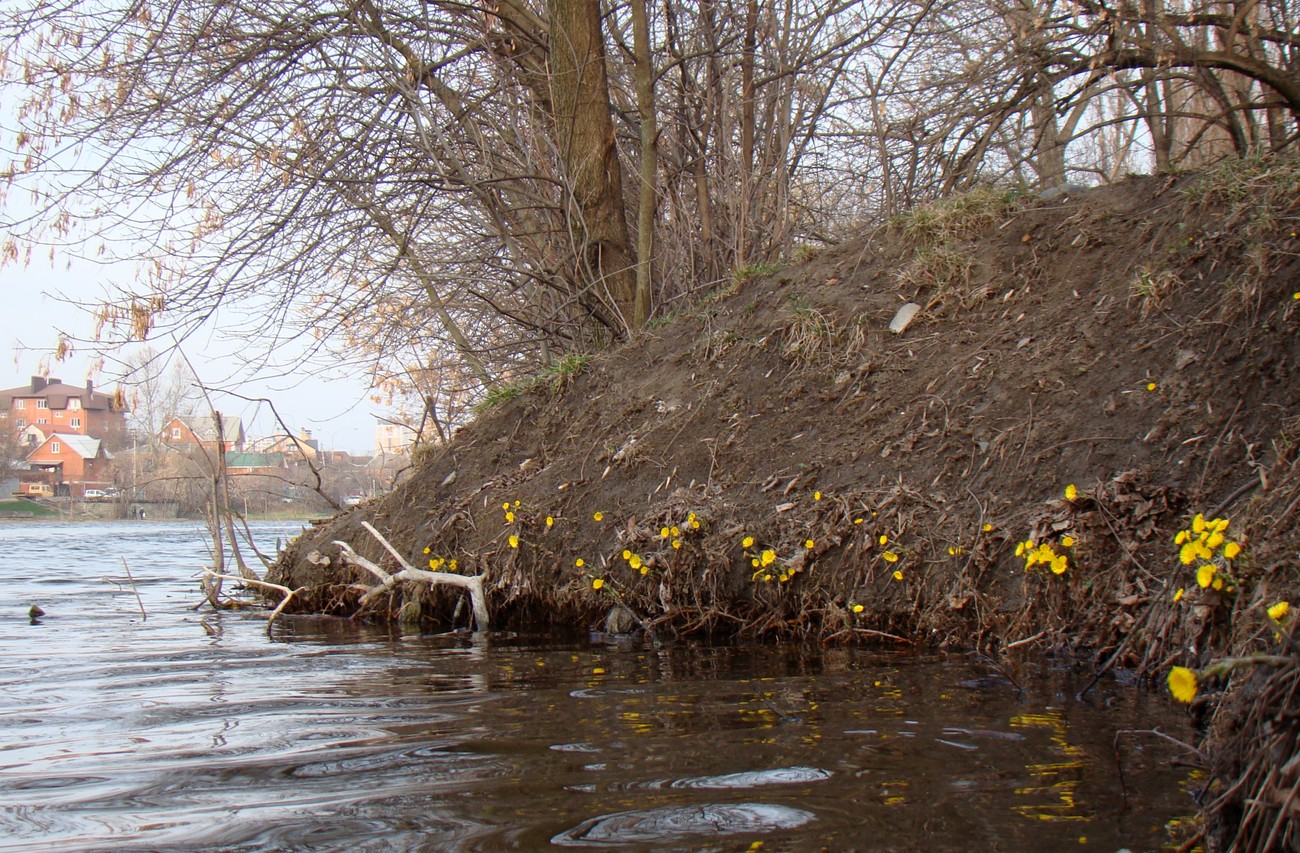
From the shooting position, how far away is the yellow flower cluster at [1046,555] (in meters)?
3.94

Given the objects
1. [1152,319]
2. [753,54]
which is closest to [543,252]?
[753,54]

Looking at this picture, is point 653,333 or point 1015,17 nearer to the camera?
point 1015,17

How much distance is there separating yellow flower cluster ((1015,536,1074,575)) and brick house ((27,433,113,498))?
151 feet

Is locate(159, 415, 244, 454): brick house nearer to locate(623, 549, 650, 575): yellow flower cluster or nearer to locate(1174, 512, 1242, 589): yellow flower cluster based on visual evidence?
locate(623, 549, 650, 575): yellow flower cluster

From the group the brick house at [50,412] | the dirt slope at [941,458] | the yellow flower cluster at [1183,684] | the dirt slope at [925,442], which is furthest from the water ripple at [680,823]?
the brick house at [50,412]

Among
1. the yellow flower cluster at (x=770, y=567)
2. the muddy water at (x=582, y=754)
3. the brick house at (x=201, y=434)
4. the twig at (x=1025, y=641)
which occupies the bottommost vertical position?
the muddy water at (x=582, y=754)

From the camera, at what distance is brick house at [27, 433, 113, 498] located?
46.8 m

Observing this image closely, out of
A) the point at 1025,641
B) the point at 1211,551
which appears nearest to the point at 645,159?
the point at 1025,641

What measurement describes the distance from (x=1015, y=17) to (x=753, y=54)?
7.14ft

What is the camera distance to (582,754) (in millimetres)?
2881

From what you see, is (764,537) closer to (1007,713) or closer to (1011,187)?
(1007,713)

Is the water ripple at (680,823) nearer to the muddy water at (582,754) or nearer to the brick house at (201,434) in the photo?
the muddy water at (582,754)

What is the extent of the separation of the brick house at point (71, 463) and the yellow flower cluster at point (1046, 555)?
45957mm

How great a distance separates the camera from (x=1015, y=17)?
7098mm
